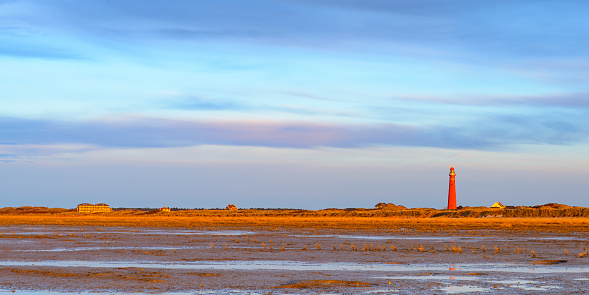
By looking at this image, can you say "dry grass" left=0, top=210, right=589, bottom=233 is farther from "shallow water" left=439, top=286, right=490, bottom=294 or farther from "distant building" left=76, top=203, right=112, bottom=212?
"distant building" left=76, top=203, right=112, bottom=212

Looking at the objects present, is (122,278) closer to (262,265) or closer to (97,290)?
(97,290)

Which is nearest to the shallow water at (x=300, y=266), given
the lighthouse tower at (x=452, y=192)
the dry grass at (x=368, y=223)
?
the dry grass at (x=368, y=223)

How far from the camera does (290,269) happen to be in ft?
84.9

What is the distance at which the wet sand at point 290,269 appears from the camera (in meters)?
20.5

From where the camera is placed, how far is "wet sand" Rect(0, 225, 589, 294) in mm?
20469

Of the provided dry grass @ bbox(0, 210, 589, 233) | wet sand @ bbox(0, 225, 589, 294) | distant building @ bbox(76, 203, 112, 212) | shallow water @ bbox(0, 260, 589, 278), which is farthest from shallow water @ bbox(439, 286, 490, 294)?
distant building @ bbox(76, 203, 112, 212)

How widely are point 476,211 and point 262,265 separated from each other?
3838 inches

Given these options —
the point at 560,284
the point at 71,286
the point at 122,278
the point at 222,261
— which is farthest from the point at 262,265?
the point at 560,284

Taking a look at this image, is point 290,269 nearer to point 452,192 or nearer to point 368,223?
point 368,223

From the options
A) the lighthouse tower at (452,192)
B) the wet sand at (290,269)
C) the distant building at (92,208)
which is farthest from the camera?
the distant building at (92,208)

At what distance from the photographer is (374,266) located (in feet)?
88.8

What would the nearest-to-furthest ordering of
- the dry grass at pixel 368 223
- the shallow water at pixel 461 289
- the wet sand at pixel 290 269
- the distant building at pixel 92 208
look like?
the shallow water at pixel 461 289, the wet sand at pixel 290 269, the dry grass at pixel 368 223, the distant building at pixel 92 208

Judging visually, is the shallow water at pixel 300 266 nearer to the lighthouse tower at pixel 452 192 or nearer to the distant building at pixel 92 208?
the lighthouse tower at pixel 452 192

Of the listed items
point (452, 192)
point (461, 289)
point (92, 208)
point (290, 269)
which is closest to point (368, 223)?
point (452, 192)
